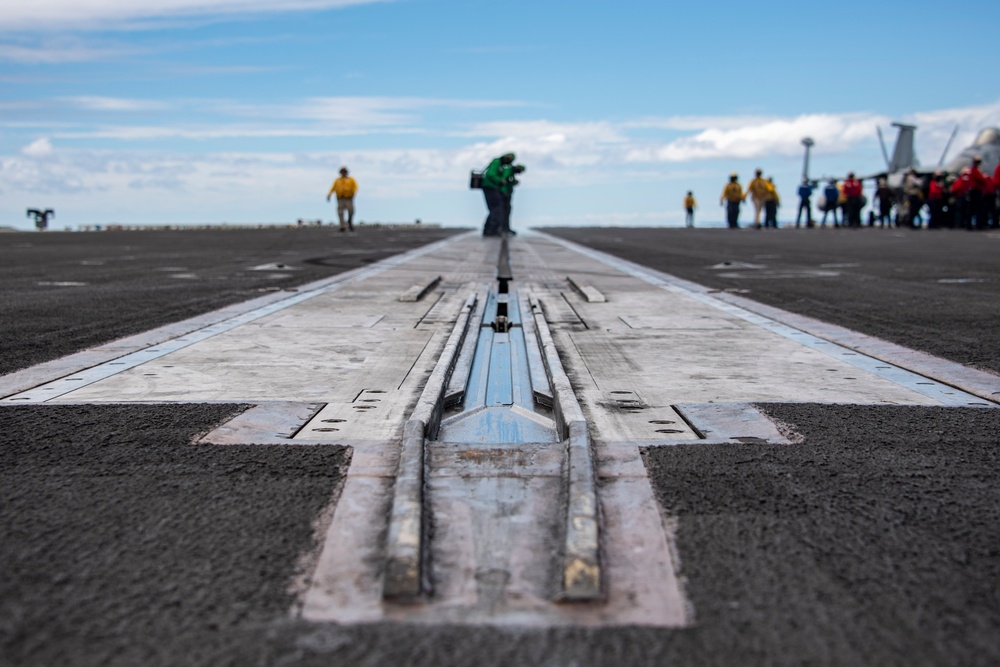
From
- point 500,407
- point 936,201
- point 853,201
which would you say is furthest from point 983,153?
point 500,407

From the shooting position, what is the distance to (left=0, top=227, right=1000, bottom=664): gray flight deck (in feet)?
8.38

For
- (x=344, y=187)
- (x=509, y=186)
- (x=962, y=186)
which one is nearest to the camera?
(x=509, y=186)

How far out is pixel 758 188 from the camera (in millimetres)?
43312

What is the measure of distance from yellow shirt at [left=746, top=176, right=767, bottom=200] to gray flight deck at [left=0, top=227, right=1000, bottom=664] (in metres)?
34.5

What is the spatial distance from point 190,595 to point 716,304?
787cm

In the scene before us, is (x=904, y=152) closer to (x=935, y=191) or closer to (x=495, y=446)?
(x=935, y=191)

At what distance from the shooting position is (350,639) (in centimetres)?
225

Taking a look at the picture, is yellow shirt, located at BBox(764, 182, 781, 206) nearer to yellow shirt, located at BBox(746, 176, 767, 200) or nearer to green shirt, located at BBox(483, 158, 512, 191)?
yellow shirt, located at BBox(746, 176, 767, 200)

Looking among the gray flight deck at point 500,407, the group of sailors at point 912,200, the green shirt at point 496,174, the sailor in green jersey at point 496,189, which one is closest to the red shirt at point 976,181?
the group of sailors at point 912,200

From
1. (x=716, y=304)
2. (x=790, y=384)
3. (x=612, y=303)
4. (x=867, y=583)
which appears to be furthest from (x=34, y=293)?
(x=867, y=583)

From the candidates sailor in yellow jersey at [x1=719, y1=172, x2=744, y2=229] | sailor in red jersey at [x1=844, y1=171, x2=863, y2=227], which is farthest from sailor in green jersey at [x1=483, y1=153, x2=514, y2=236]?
sailor in red jersey at [x1=844, y1=171, x2=863, y2=227]

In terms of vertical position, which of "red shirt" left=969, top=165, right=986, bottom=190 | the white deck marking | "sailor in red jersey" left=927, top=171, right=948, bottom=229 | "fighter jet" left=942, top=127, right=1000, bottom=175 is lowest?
the white deck marking

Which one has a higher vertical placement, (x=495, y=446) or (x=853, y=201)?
(x=853, y=201)

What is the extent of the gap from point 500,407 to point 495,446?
1.07 meters
